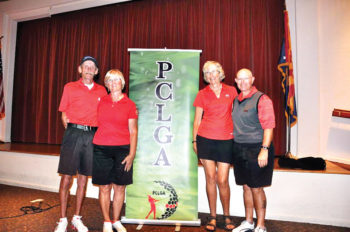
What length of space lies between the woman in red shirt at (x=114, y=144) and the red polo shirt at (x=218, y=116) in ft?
2.21

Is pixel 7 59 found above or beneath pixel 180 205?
above

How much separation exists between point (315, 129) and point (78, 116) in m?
3.13

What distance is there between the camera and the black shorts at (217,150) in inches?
81.7

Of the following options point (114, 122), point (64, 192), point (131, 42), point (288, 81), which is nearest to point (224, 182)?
point (114, 122)

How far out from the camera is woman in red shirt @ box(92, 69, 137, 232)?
1.92 meters

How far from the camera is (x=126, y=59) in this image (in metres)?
4.55

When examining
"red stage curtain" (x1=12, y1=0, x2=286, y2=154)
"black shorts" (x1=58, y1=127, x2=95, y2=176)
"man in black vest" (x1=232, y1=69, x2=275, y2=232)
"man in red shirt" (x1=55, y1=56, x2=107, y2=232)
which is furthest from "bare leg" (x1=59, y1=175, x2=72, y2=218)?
"red stage curtain" (x1=12, y1=0, x2=286, y2=154)

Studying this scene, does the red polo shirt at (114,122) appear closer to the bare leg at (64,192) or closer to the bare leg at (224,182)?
the bare leg at (64,192)

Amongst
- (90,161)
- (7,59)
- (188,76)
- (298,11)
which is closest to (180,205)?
(90,161)

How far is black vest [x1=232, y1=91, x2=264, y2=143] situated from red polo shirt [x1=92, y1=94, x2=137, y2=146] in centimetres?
95

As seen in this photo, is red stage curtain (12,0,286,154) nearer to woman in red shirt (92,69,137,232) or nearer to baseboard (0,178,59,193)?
baseboard (0,178,59,193)

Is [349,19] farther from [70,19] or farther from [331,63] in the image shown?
[70,19]

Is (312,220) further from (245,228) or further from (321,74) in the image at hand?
(321,74)

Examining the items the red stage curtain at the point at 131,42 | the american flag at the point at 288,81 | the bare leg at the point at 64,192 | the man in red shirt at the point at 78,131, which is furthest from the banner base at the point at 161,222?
the red stage curtain at the point at 131,42
